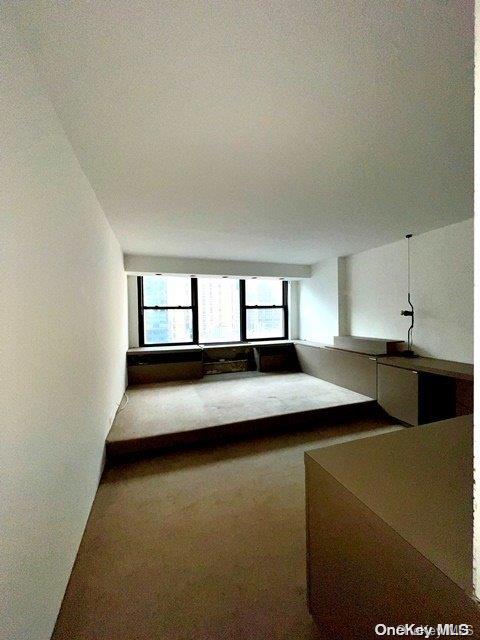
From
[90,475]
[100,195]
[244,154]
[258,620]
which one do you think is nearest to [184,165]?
[244,154]

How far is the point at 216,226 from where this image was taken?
3.03m

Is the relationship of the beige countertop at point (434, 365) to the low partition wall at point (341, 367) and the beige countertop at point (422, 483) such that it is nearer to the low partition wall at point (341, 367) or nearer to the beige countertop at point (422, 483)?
the low partition wall at point (341, 367)

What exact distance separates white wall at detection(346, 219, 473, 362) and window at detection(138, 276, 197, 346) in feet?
10.9

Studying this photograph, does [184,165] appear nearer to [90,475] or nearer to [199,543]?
[90,475]

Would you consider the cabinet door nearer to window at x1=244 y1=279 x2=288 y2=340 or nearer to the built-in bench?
the built-in bench

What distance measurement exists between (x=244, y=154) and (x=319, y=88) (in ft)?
1.99

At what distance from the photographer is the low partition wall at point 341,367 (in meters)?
3.56

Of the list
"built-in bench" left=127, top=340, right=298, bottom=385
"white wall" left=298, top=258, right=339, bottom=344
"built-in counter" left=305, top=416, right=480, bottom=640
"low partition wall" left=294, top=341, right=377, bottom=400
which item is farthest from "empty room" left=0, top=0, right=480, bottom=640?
"white wall" left=298, top=258, right=339, bottom=344

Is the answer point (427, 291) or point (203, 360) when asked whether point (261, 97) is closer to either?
point (427, 291)

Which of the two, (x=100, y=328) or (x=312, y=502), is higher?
(x=100, y=328)

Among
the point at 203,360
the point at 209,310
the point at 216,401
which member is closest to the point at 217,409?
the point at 216,401

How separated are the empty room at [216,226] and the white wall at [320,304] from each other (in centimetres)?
192

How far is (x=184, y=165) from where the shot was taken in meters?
1.78

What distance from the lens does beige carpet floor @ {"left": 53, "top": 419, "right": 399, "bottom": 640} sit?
1.16 metres
